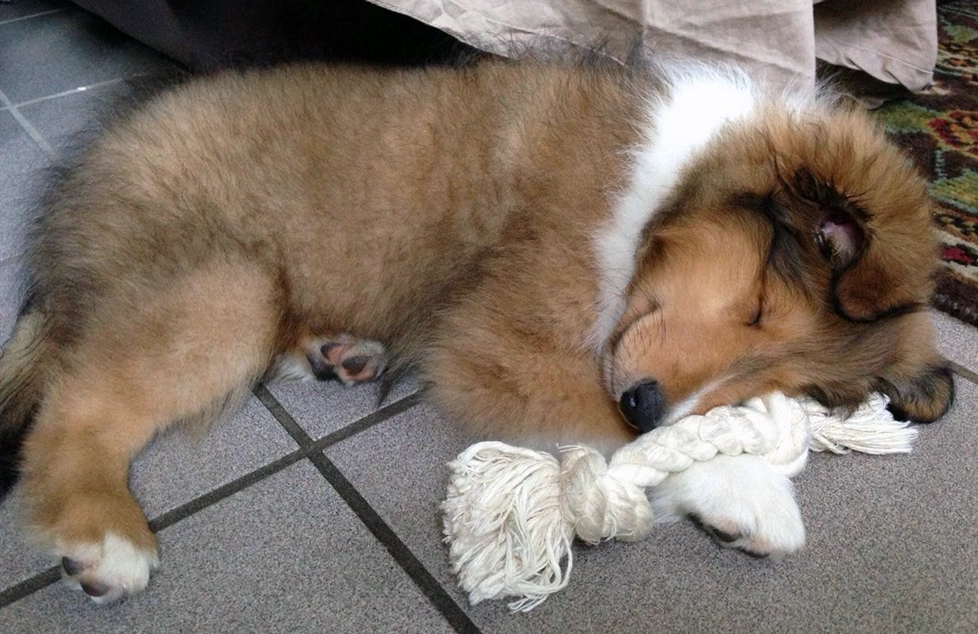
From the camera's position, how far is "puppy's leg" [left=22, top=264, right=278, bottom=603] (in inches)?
61.3

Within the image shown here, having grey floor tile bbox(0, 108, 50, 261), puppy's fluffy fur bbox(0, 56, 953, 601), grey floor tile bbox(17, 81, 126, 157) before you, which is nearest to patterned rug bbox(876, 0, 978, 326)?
puppy's fluffy fur bbox(0, 56, 953, 601)

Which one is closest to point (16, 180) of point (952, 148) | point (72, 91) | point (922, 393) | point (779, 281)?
point (72, 91)

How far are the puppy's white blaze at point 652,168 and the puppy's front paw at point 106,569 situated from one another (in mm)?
1076

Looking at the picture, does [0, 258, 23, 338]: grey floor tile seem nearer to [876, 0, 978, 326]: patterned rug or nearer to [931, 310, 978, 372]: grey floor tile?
[876, 0, 978, 326]: patterned rug

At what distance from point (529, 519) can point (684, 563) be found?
1.12 feet

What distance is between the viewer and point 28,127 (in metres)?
3.46

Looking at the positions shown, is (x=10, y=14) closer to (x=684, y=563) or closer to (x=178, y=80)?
(x=178, y=80)

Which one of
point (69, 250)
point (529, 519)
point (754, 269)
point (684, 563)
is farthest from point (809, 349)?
point (69, 250)

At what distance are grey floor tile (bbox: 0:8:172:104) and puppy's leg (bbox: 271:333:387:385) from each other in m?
2.08

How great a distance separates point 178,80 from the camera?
232 cm

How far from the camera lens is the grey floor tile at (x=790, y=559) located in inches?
62.2

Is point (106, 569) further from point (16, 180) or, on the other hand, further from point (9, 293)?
point (16, 180)

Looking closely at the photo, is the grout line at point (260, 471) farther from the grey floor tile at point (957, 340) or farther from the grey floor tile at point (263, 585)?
the grey floor tile at point (957, 340)

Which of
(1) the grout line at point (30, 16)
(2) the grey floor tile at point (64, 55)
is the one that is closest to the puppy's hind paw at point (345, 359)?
(2) the grey floor tile at point (64, 55)
